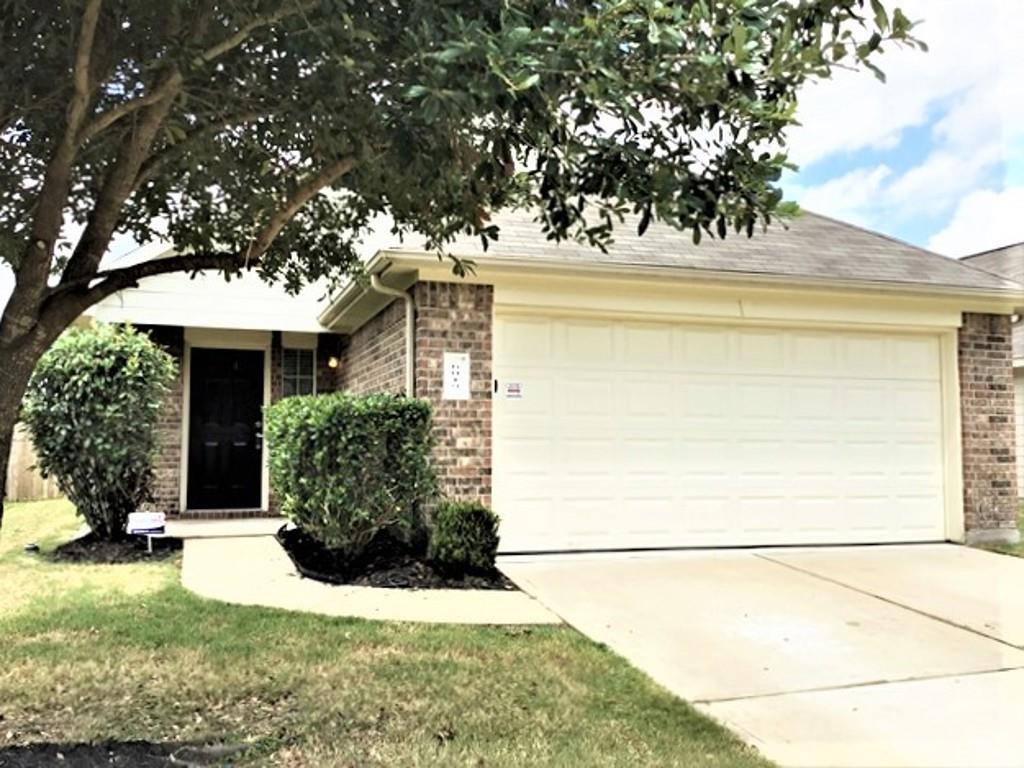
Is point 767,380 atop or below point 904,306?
below

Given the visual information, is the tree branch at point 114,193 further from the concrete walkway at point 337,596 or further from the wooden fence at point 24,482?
the wooden fence at point 24,482

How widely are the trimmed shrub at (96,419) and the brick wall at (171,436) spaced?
218cm

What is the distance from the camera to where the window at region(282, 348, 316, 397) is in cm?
1166

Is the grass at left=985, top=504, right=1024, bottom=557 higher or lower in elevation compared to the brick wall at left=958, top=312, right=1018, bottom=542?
lower

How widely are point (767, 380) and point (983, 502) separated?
2846mm

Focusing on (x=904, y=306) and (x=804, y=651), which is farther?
(x=904, y=306)

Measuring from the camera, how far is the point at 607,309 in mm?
7914

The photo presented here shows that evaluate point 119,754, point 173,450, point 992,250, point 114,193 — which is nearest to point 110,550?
point 173,450

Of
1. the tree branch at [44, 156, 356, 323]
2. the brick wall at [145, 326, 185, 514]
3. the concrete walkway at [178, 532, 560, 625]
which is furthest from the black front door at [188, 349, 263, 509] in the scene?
the tree branch at [44, 156, 356, 323]

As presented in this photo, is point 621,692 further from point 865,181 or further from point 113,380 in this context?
point 865,181

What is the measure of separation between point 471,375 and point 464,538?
1.59 meters

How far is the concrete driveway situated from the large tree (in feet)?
7.76

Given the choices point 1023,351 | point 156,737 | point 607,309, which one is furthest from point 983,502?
point 156,737

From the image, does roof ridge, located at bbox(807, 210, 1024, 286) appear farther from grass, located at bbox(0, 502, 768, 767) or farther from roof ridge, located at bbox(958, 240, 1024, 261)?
grass, located at bbox(0, 502, 768, 767)
